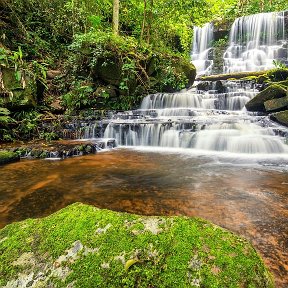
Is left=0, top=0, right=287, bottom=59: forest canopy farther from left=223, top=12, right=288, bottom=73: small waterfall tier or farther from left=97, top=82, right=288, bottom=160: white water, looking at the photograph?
left=223, top=12, right=288, bottom=73: small waterfall tier

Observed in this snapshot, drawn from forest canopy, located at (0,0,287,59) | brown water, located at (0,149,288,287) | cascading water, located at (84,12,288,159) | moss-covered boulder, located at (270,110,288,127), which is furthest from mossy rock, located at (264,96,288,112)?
forest canopy, located at (0,0,287,59)

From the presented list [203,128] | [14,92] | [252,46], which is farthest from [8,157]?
[252,46]

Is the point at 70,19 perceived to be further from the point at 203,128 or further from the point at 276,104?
the point at 276,104

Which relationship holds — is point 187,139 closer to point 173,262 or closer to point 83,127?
point 83,127

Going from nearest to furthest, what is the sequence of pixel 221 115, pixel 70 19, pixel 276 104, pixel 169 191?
pixel 169 191, pixel 276 104, pixel 221 115, pixel 70 19

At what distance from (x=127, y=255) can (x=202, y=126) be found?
7299 mm

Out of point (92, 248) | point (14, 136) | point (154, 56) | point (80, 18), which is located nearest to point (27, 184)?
point (92, 248)

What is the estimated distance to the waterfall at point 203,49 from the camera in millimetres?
20391

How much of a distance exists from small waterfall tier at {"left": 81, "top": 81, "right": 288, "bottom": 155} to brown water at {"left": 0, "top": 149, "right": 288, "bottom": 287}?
1.65 meters

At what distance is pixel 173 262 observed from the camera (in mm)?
1381

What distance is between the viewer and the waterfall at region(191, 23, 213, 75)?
20391 mm

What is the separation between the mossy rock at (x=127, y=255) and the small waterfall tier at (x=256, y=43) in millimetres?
18897

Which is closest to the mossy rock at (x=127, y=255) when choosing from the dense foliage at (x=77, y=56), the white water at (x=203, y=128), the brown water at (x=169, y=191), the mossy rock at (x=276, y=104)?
the brown water at (x=169, y=191)

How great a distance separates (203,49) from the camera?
21.8 meters
